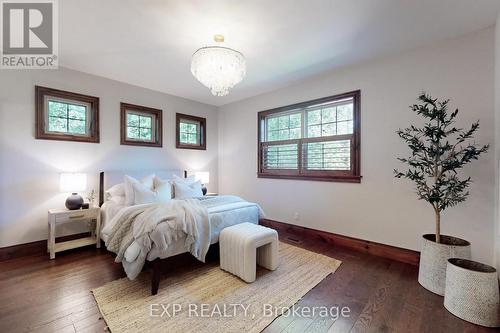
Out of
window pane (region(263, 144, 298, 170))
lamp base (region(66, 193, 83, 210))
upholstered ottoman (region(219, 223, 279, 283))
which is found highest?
window pane (region(263, 144, 298, 170))

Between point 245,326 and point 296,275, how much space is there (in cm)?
96

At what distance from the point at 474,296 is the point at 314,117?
2.86 metres

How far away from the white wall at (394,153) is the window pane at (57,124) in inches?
135

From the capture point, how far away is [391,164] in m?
2.92

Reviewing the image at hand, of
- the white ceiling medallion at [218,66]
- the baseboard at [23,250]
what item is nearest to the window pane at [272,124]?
the white ceiling medallion at [218,66]

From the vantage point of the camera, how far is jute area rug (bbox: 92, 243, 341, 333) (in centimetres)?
171

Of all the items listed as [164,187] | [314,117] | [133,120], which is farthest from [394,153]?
[133,120]

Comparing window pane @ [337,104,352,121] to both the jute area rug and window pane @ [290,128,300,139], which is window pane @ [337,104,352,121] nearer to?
window pane @ [290,128,300,139]

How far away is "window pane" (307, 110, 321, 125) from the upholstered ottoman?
2133 mm

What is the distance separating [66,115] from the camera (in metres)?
3.40

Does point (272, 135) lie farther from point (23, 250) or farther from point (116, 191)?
point (23, 250)

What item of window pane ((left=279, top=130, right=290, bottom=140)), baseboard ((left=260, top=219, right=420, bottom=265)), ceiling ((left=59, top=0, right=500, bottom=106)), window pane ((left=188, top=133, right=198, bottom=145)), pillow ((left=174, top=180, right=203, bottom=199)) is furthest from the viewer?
window pane ((left=188, top=133, right=198, bottom=145))

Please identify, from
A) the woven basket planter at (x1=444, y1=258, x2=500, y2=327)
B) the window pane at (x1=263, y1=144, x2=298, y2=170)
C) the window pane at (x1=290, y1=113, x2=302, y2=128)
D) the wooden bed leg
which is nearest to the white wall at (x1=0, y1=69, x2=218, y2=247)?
the wooden bed leg

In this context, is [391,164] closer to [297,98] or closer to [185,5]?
[297,98]
